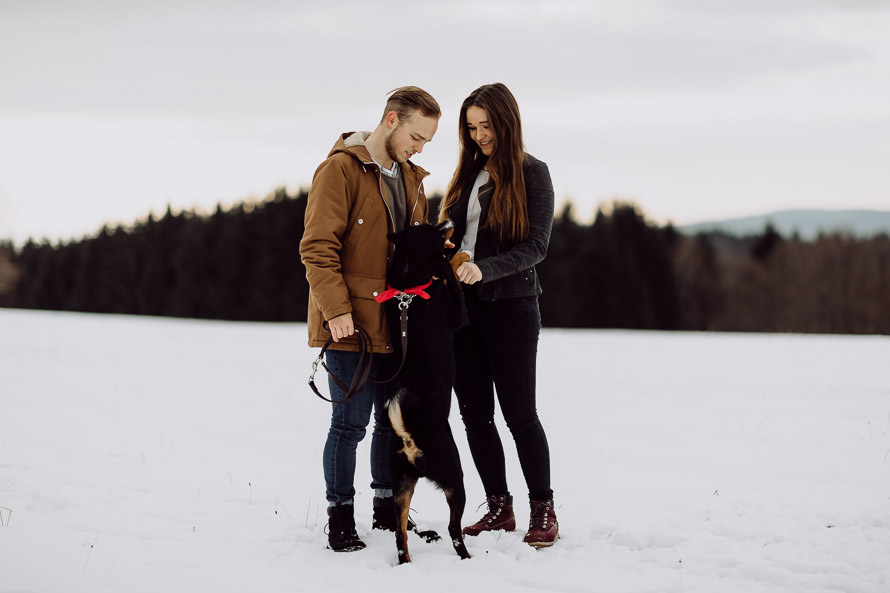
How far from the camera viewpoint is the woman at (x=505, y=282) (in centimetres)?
375

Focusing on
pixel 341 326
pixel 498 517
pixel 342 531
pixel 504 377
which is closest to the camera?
pixel 341 326

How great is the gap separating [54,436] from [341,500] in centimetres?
376

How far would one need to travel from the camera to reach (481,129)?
3791mm

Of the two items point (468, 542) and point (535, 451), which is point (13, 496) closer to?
point (468, 542)

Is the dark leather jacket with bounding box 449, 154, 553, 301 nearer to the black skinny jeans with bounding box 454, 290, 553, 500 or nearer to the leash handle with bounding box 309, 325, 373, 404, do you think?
the black skinny jeans with bounding box 454, 290, 553, 500

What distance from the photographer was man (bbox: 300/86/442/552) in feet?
11.4

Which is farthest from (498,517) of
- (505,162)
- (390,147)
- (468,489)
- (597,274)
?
(597,274)

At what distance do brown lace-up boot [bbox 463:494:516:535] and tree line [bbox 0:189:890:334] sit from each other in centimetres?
3131

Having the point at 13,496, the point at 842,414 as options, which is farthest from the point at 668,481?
the point at 13,496

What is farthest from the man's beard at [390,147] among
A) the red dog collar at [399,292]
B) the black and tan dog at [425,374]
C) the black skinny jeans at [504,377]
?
the black skinny jeans at [504,377]

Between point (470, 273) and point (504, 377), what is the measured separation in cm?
61

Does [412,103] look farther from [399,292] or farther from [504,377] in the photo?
[504,377]

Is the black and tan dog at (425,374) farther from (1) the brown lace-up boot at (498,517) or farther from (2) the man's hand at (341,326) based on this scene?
(1) the brown lace-up boot at (498,517)

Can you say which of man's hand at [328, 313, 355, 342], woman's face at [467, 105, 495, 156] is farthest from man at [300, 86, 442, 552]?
woman's face at [467, 105, 495, 156]
